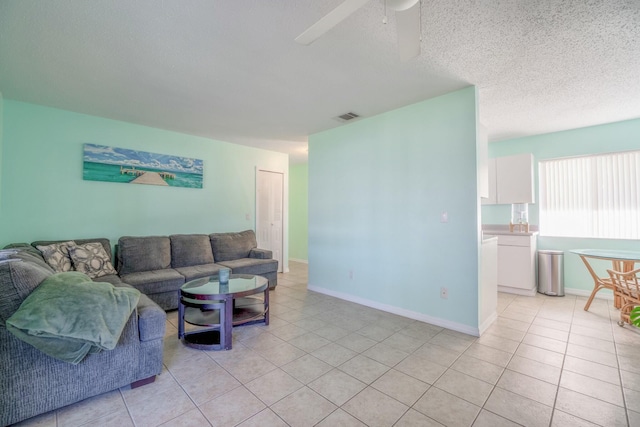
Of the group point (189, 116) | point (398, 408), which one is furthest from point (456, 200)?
point (189, 116)

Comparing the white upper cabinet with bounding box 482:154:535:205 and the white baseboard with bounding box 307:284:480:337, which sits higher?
the white upper cabinet with bounding box 482:154:535:205

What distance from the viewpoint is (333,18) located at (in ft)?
4.26

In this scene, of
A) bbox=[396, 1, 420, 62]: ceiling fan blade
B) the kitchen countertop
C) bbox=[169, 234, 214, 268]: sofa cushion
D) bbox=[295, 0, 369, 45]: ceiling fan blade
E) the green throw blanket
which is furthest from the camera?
the kitchen countertop

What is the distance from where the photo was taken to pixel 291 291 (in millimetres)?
4355

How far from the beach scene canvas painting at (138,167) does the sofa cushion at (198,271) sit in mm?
1342

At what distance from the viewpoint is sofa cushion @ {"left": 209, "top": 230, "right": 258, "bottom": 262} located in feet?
14.3

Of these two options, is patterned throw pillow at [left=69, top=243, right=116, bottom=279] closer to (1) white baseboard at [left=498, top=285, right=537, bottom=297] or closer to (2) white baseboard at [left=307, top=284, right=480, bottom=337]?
(2) white baseboard at [left=307, top=284, right=480, bottom=337]

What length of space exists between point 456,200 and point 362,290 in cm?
171

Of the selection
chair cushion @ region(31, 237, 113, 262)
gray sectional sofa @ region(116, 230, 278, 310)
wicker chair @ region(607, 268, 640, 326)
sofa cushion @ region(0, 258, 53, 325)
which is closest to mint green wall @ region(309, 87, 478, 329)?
gray sectional sofa @ region(116, 230, 278, 310)

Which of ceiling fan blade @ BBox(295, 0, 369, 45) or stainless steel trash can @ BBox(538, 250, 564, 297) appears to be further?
stainless steel trash can @ BBox(538, 250, 564, 297)

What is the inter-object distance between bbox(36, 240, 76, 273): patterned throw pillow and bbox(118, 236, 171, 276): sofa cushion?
1.74 ft

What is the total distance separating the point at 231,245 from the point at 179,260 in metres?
0.80

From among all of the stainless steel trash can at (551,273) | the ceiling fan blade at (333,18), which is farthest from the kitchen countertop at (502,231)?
Result: the ceiling fan blade at (333,18)

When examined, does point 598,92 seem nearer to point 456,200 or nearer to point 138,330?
point 456,200
